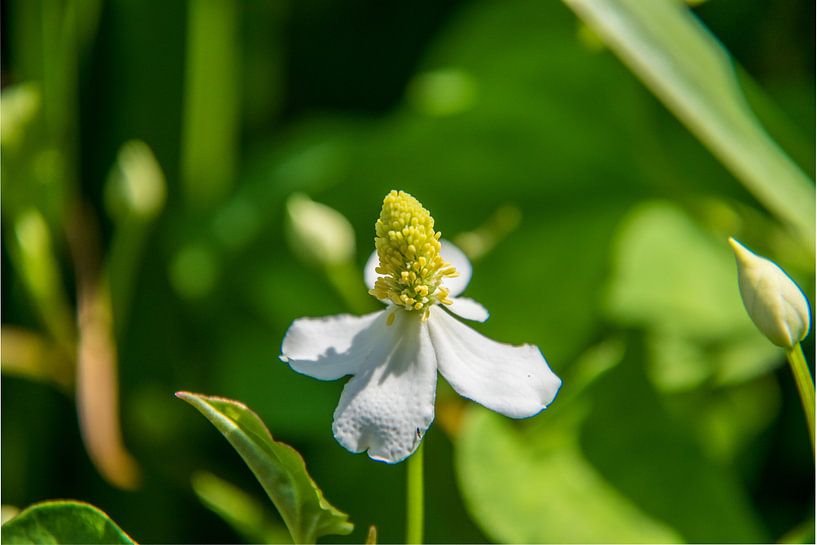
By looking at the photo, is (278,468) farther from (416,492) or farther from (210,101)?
(210,101)

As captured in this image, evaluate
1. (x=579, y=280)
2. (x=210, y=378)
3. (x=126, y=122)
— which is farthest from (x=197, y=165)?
(x=579, y=280)

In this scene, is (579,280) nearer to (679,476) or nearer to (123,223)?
(679,476)

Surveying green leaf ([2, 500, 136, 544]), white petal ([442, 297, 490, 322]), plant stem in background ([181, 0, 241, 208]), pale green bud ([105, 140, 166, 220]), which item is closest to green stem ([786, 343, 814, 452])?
white petal ([442, 297, 490, 322])

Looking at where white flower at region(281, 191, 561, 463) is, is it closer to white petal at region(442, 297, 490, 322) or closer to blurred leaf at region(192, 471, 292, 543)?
white petal at region(442, 297, 490, 322)

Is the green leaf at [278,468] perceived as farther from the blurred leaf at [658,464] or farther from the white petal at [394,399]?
the blurred leaf at [658,464]

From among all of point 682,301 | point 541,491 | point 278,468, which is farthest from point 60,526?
point 682,301
